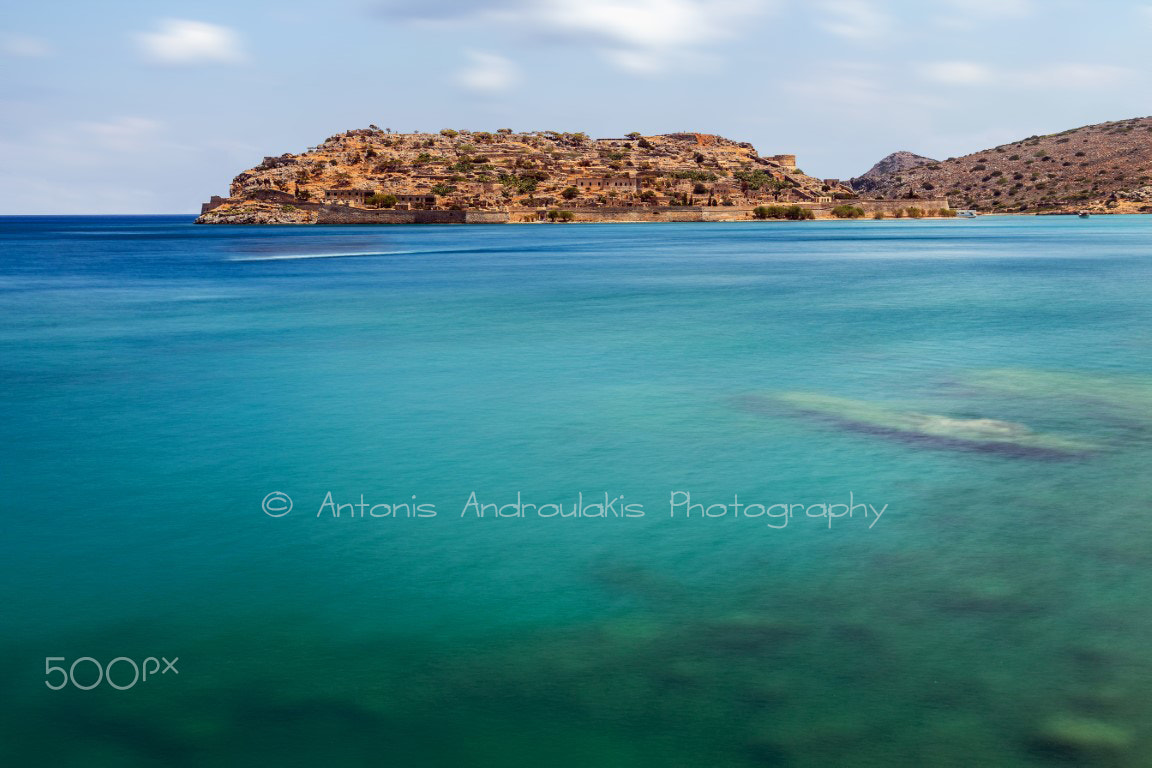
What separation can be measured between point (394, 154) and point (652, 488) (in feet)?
574

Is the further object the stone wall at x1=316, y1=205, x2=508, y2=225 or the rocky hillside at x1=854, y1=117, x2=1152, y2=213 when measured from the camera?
the rocky hillside at x1=854, y1=117, x2=1152, y2=213

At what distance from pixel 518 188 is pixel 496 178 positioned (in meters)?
7.93

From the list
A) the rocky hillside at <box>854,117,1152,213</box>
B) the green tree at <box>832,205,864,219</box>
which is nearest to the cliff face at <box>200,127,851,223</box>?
the green tree at <box>832,205,864,219</box>

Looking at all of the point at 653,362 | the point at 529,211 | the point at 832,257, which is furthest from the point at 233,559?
the point at 529,211

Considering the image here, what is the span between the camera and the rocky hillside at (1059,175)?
157250 mm

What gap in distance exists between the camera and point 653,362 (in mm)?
A: 18938

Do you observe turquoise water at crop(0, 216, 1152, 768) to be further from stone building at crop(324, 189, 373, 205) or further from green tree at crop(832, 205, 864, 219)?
green tree at crop(832, 205, 864, 219)

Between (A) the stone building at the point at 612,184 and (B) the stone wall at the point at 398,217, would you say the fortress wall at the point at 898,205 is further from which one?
(B) the stone wall at the point at 398,217

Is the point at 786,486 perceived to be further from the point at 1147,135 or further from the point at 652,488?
the point at 1147,135

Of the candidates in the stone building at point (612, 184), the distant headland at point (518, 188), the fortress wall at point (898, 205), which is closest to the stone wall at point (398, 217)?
the distant headland at point (518, 188)

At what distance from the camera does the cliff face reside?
484 feet

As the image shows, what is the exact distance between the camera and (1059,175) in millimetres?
170375

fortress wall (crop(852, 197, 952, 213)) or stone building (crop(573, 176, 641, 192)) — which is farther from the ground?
stone building (crop(573, 176, 641, 192))

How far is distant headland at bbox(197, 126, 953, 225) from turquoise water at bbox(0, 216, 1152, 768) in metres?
125
